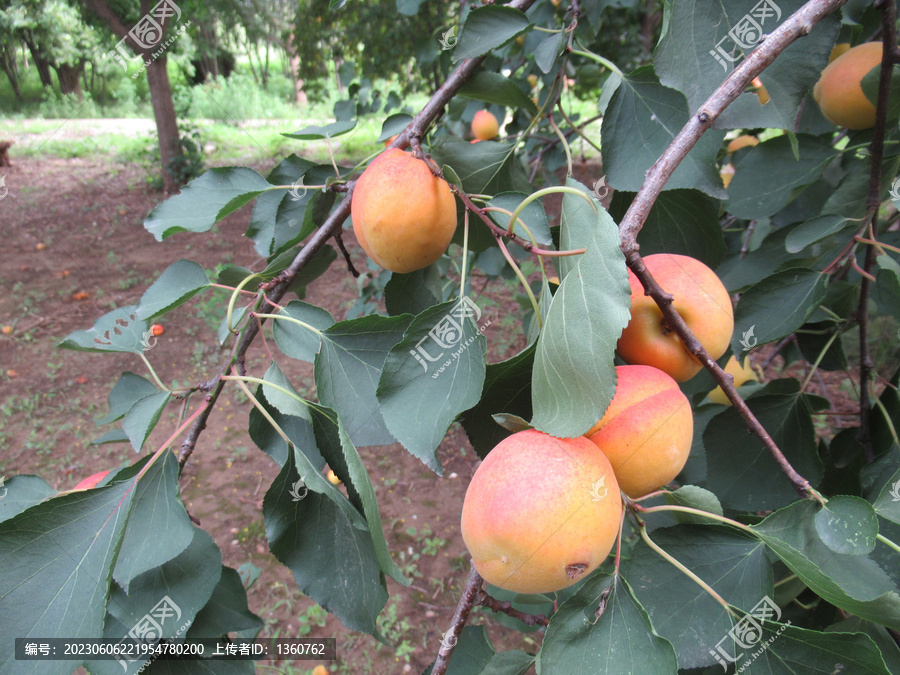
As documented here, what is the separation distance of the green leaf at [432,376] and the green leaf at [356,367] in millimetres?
106

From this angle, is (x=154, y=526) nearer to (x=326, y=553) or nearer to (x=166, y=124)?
(x=326, y=553)

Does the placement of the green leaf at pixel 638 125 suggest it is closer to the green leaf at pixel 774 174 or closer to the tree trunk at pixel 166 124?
the green leaf at pixel 774 174

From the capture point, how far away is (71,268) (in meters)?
4.32

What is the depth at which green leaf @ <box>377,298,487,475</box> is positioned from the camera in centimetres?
57

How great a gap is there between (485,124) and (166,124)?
15.5 feet

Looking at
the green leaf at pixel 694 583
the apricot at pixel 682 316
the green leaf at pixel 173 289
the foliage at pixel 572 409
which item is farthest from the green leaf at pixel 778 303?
the green leaf at pixel 173 289

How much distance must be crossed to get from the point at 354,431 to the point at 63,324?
3908 millimetres

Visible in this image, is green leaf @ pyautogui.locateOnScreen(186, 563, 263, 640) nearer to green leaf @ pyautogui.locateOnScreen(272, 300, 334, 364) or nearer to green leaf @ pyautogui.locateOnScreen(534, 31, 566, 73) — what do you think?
green leaf @ pyautogui.locateOnScreen(272, 300, 334, 364)

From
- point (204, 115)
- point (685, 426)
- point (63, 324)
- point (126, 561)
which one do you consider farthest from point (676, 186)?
point (204, 115)

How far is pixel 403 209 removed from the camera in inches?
26.6

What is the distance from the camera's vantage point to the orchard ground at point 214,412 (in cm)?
207

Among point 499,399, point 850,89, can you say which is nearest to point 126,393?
point 499,399

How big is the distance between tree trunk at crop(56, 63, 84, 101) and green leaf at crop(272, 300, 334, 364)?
12.6m

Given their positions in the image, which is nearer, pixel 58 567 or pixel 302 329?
pixel 58 567
